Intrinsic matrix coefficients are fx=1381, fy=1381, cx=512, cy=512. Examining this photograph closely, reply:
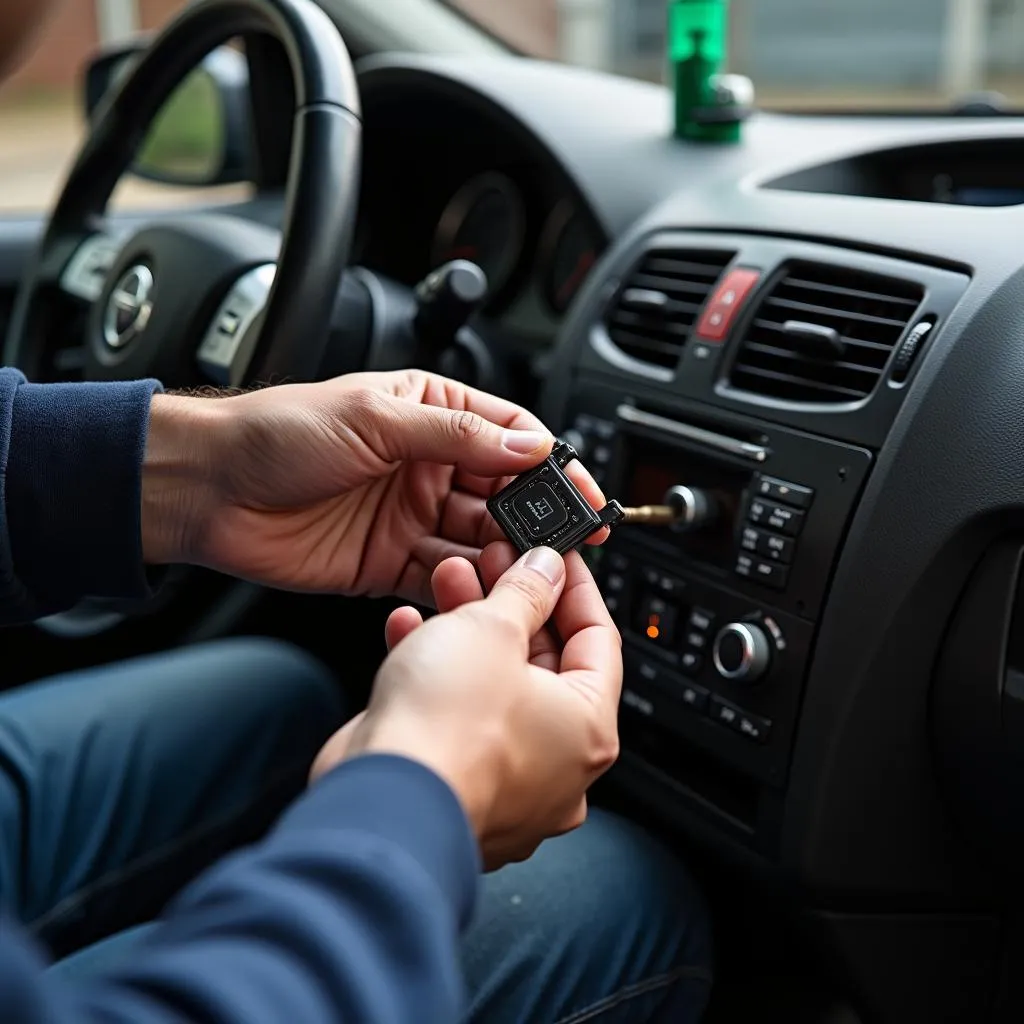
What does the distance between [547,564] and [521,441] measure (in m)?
0.12

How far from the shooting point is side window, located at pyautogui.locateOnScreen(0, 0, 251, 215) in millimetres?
1898

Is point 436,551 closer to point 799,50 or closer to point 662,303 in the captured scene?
point 662,303

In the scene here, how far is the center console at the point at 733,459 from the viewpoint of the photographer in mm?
1031

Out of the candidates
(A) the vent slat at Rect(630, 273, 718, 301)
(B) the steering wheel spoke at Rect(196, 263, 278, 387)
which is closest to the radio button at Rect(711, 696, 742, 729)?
(A) the vent slat at Rect(630, 273, 718, 301)

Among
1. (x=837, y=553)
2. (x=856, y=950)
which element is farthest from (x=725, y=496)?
(x=856, y=950)

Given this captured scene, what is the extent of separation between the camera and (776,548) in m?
1.05

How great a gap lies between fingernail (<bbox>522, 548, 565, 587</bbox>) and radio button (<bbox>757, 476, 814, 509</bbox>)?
10.5 inches

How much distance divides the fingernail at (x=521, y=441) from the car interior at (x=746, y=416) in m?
0.24

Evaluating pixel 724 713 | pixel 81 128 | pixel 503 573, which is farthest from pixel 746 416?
pixel 81 128

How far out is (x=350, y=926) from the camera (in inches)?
20.6

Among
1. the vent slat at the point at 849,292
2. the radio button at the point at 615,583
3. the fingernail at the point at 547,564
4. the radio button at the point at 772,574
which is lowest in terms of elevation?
the radio button at the point at 615,583

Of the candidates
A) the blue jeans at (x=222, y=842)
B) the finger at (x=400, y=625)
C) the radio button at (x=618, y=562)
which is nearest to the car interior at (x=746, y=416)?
the radio button at (x=618, y=562)

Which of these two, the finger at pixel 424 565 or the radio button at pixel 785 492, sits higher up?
the radio button at pixel 785 492

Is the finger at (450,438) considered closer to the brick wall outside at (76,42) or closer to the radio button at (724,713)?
the radio button at (724,713)
